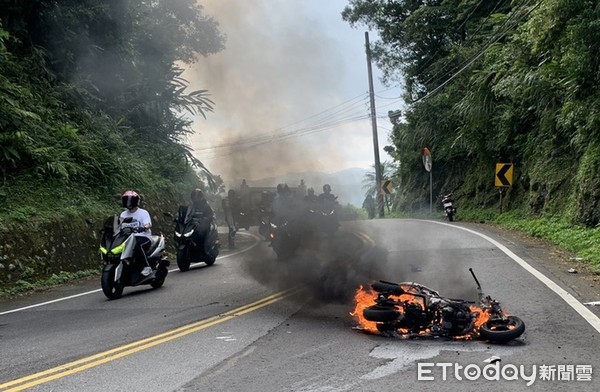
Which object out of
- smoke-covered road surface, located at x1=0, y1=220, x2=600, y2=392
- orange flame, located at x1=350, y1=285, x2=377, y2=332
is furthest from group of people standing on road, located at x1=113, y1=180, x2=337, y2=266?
orange flame, located at x1=350, y1=285, x2=377, y2=332

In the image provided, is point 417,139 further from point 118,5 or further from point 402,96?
point 118,5

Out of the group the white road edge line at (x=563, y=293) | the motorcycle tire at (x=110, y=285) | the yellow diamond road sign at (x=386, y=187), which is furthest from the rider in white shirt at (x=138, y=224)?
the yellow diamond road sign at (x=386, y=187)

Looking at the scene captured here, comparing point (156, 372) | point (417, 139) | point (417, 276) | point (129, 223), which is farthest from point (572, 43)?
point (417, 139)

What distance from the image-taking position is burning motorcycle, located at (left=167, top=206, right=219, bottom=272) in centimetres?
1403

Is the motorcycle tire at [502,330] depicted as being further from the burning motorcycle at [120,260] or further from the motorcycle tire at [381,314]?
the burning motorcycle at [120,260]

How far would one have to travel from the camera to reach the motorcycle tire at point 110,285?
9.93 meters

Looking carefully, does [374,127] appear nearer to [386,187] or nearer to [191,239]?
[386,187]

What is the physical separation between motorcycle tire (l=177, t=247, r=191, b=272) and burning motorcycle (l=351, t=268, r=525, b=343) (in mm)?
8062

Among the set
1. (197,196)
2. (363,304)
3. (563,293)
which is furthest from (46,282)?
(563,293)

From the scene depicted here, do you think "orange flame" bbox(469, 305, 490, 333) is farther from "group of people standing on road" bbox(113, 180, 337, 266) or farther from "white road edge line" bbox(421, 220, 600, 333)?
"group of people standing on road" bbox(113, 180, 337, 266)

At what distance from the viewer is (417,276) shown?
10289 millimetres

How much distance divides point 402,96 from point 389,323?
115ft

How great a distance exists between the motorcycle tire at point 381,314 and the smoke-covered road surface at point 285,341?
23 centimetres

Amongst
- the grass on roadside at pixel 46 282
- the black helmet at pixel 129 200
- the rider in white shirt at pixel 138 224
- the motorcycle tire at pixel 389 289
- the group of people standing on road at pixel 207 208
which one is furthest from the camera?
the grass on roadside at pixel 46 282
